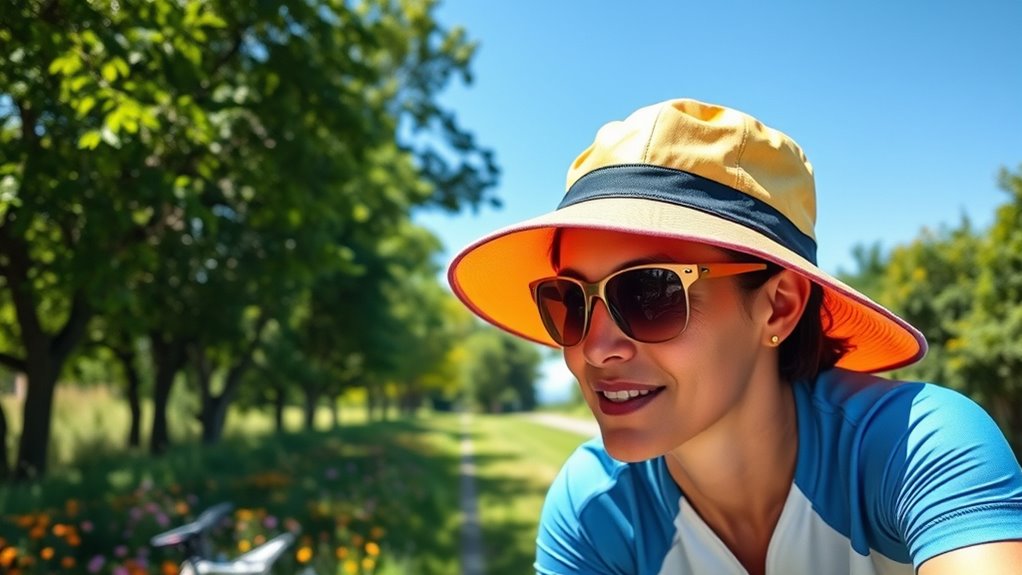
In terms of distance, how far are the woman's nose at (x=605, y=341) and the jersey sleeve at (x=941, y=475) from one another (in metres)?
0.54

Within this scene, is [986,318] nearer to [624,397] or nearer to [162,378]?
[624,397]

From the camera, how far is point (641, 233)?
1.40 metres

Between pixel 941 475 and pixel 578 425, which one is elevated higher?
pixel 941 475

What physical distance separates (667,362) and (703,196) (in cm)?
36

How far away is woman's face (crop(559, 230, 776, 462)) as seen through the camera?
58.6 inches

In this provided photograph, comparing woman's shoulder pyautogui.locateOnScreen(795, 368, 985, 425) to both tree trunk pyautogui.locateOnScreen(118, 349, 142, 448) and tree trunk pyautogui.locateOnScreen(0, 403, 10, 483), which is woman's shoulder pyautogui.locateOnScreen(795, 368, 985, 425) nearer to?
tree trunk pyautogui.locateOnScreen(0, 403, 10, 483)

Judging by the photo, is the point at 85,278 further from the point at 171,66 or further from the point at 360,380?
the point at 360,380

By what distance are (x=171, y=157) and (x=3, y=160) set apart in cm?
125

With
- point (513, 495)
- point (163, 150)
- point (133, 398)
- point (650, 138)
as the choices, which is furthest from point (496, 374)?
point (650, 138)

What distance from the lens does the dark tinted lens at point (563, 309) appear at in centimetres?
163

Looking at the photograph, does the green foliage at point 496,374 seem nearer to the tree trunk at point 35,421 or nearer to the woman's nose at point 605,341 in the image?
the tree trunk at point 35,421

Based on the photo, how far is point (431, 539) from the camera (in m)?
7.06

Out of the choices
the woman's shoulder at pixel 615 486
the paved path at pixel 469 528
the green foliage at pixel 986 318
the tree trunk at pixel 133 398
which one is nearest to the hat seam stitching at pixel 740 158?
the woman's shoulder at pixel 615 486

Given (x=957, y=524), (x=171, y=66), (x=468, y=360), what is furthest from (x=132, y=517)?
(x=468, y=360)
